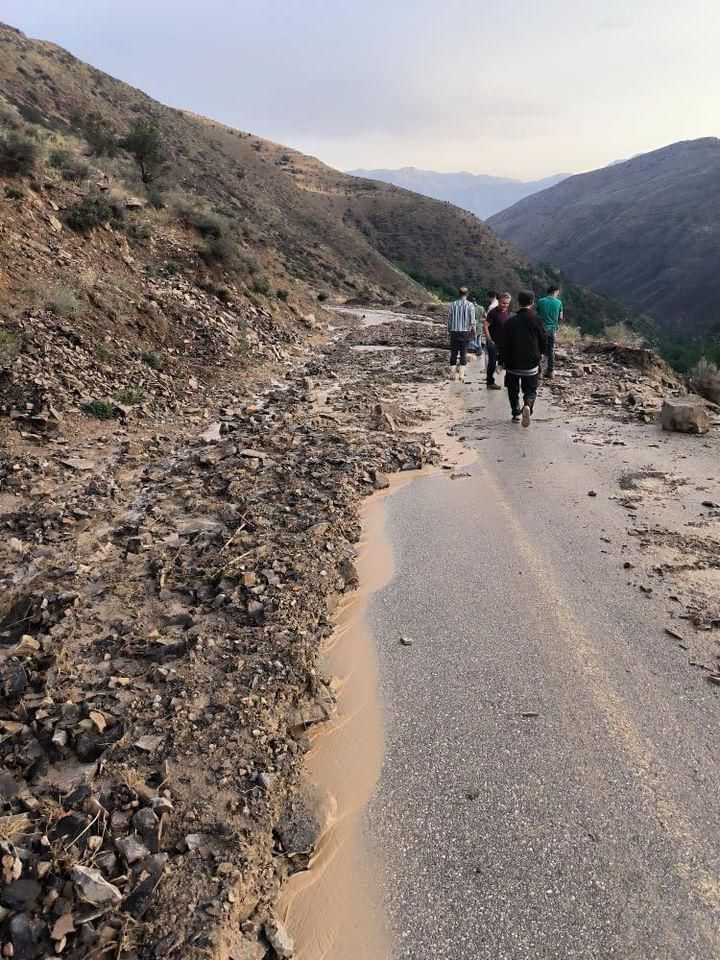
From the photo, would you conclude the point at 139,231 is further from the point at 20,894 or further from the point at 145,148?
the point at 145,148

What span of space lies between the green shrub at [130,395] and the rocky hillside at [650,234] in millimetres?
81712

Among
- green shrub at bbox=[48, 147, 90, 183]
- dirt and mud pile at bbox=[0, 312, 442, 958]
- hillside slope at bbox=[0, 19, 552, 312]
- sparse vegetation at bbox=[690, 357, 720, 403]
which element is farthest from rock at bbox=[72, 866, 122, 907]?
hillside slope at bbox=[0, 19, 552, 312]

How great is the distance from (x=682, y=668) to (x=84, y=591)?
4.00 meters

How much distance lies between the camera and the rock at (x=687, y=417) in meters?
7.51

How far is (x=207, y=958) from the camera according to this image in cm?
192

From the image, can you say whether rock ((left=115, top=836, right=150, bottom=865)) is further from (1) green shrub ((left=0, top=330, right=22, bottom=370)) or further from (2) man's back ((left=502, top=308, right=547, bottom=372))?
(1) green shrub ((left=0, top=330, right=22, bottom=370))

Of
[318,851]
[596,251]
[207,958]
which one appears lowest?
[318,851]

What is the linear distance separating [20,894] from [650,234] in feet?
468

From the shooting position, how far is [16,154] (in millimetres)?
12344

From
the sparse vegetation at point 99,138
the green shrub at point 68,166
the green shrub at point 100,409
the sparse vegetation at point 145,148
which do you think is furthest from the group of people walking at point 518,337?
the sparse vegetation at point 99,138

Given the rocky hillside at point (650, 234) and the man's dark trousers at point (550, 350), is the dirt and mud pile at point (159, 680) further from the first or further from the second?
the rocky hillside at point (650, 234)

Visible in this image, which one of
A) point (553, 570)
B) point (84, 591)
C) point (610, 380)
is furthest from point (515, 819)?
point (610, 380)

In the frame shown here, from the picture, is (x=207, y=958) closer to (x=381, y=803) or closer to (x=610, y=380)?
(x=381, y=803)

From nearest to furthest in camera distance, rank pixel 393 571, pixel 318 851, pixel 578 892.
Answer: pixel 578 892 → pixel 318 851 → pixel 393 571
